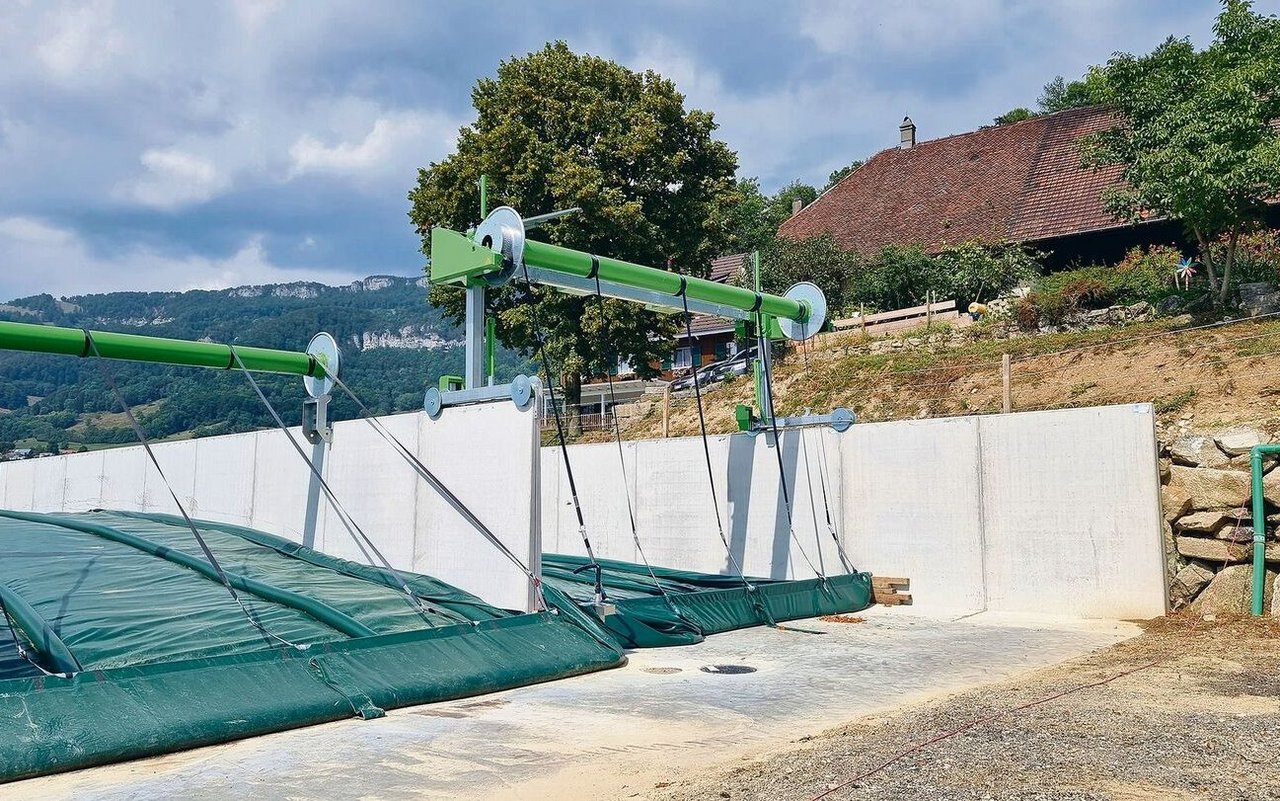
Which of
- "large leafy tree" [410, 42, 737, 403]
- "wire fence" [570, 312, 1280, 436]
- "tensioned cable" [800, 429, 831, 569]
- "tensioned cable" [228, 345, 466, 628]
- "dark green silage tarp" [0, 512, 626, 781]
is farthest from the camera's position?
"large leafy tree" [410, 42, 737, 403]

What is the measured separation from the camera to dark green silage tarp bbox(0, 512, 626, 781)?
5504 millimetres

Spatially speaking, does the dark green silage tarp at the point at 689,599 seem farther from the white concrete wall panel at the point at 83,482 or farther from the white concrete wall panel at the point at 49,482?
the white concrete wall panel at the point at 49,482

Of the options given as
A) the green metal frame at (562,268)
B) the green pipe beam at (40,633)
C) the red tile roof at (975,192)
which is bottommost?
the green pipe beam at (40,633)

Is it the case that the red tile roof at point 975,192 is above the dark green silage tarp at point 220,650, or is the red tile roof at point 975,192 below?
above

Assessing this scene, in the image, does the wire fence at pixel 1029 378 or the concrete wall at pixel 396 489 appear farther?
the wire fence at pixel 1029 378

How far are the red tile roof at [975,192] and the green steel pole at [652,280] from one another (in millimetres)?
13456

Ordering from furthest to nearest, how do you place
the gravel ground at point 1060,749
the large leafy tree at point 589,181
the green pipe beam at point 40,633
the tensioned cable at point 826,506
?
the large leafy tree at point 589,181, the tensioned cable at point 826,506, the green pipe beam at point 40,633, the gravel ground at point 1060,749

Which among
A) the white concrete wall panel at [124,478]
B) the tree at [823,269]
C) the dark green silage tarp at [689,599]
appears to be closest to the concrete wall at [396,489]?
the white concrete wall panel at [124,478]

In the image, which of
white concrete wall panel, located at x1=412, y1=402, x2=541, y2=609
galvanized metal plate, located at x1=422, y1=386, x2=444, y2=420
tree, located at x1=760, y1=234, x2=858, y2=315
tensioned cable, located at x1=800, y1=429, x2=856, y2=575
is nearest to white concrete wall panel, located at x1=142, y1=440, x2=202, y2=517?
white concrete wall panel, located at x1=412, y1=402, x2=541, y2=609

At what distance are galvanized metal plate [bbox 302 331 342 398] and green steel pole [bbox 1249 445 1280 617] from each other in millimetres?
10109

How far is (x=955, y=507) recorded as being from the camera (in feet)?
38.0

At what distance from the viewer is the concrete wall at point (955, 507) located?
10359 millimetres

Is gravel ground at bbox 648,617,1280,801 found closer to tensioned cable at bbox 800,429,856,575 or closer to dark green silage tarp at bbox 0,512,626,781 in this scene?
dark green silage tarp at bbox 0,512,626,781

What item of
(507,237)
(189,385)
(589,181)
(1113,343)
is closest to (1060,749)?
(507,237)
